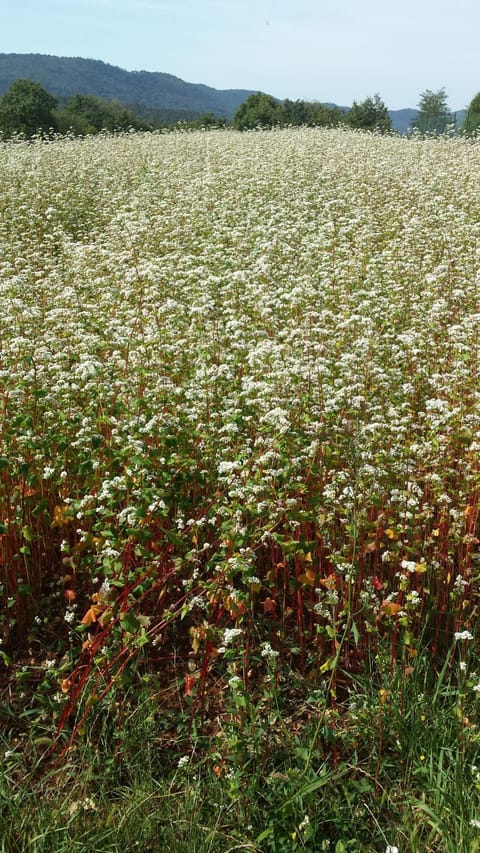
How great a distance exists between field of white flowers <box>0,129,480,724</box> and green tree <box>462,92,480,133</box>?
2601cm

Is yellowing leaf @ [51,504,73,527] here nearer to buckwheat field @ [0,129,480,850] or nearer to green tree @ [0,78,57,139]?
buckwheat field @ [0,129,480,850]

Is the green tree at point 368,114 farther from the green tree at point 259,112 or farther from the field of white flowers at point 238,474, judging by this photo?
the field of white flowers at point 238,474

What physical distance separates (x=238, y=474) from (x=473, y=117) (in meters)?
35.4

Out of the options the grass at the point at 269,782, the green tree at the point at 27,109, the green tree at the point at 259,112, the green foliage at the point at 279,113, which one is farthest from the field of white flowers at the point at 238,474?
the green foliage at the point at 279,113

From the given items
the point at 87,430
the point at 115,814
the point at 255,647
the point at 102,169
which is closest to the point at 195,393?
the point at 87,430

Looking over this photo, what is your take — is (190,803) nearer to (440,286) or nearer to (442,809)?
(442,809)

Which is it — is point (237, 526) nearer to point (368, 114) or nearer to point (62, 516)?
point (62, 516)

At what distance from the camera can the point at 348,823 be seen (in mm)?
2783

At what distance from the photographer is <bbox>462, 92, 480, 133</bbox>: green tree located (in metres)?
31.0

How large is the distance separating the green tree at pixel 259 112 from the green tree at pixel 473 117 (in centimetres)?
1029

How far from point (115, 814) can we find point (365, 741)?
3.69ft

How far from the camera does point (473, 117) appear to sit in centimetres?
3356

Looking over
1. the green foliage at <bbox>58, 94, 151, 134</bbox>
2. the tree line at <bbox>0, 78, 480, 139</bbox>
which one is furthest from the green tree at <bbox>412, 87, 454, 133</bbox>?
the green foliage at <bbox>58, 94, 151, 134</bbox>

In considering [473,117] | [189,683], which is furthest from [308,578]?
[473,117]
